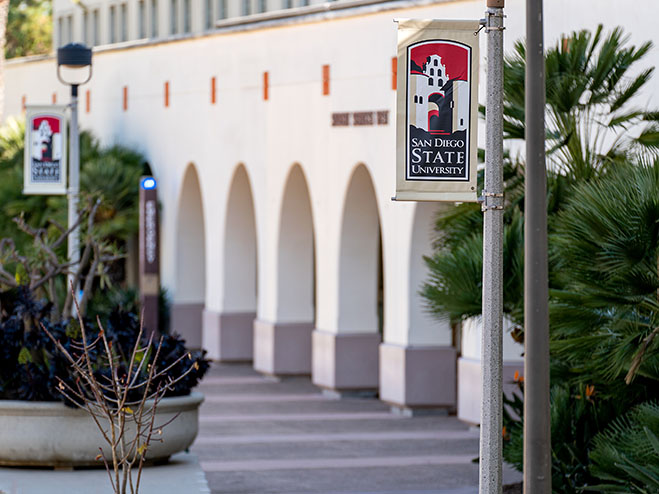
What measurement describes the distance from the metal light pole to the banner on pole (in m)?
11.5

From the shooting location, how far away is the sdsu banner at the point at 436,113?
8.72 m

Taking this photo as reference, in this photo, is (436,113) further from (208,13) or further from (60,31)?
(60,31)

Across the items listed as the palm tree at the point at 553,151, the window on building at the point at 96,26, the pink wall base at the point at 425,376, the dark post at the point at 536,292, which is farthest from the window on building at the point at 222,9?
the dark post at the point at 536,292

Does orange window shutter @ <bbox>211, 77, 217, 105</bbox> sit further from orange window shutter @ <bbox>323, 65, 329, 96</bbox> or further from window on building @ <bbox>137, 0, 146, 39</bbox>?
window on building @ <bbox>137, 0, 146, 39</bbox>

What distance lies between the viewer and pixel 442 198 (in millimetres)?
8695

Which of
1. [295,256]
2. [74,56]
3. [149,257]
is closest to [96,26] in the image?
[149,257]

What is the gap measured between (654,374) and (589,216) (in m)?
1.46

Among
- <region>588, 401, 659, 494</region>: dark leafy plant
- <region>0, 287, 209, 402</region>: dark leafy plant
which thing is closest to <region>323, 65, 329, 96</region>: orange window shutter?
<region>0, 287, 209, 402</region>: dark leafy plant

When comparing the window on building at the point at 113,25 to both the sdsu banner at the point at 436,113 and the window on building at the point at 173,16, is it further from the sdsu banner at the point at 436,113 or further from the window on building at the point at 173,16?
the sdsu banner at the point at 436,113

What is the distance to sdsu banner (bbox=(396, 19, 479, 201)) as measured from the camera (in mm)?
8719

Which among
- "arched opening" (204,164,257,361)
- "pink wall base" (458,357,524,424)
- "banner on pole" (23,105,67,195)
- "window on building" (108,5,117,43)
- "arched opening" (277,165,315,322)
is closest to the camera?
"pink wall base" (458,357,524,424)

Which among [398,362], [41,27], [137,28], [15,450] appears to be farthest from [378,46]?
[41,27]

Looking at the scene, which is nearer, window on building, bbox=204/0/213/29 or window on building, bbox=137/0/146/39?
window on building, bbox=204/0/213/29

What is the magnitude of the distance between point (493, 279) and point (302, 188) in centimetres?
1412
